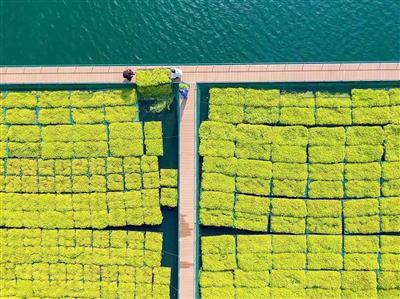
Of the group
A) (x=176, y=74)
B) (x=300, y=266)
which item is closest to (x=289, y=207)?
(x=300, y=266)

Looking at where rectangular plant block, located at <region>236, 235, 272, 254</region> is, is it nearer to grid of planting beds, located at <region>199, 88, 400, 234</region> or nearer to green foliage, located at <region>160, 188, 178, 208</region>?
grid of planting beds, located at <region>199, 88, 400, 234</region>

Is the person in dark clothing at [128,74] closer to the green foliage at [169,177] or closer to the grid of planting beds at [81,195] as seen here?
the grid of planting beds at [81,195]

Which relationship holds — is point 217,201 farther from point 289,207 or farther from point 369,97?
point 369,97

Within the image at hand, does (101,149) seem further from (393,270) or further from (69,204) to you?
(393,270)

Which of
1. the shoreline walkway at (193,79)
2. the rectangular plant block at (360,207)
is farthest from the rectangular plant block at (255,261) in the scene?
the rectangular plant block at (360,207)

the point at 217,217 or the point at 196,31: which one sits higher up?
the point at 196,31

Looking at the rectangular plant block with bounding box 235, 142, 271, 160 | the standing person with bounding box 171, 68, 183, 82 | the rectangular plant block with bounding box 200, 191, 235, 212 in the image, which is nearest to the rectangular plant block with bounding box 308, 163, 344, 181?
the rectangular plant block with bounding box 235, 142, 271, 160

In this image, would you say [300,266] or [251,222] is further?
[251,222]
